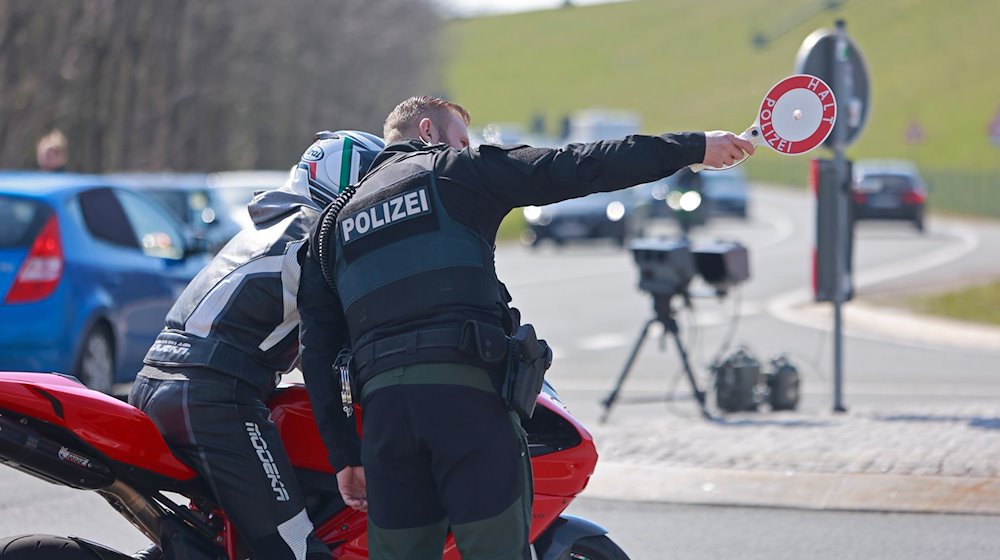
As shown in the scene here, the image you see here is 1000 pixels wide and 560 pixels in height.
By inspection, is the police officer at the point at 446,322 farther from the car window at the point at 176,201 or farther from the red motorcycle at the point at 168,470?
the car window at the point at 176,201

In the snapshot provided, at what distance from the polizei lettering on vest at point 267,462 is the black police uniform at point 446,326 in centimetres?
56

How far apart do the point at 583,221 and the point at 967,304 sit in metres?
13.8

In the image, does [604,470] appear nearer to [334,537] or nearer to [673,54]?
[334,537]

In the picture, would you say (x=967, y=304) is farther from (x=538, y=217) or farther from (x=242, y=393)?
(x=242, y=393)

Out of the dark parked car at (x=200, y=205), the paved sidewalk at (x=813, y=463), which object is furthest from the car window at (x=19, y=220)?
the dark parked car at (x=200, y=205)

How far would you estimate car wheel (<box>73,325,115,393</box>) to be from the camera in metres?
10.1

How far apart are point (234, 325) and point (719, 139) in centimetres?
154

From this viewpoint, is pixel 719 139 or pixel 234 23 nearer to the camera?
pixel 719 139

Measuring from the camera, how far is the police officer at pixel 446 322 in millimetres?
3844

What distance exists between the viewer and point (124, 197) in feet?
36.5

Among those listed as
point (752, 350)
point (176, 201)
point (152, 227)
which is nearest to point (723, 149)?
point (152, 227)

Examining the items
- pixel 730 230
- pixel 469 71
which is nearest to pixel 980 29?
pixel 469 71

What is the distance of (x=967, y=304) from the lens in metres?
19.1

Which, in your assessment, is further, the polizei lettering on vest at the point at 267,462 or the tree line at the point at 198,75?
the tree line at the point at 198,75
